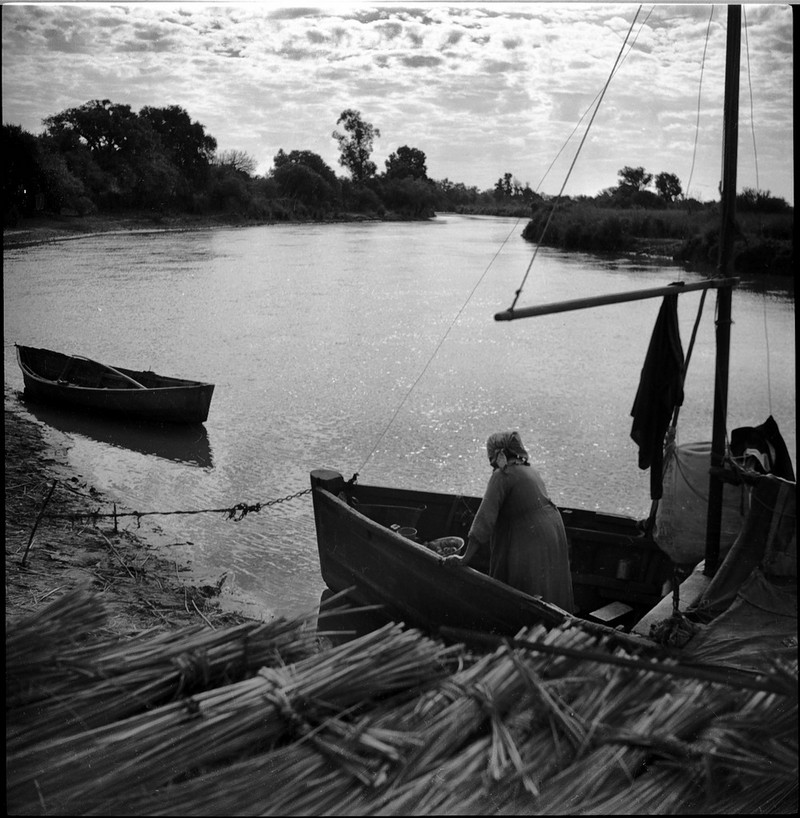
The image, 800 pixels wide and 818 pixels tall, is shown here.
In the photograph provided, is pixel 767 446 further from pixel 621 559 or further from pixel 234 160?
pixel 234 160

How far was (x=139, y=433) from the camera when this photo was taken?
31.8ft

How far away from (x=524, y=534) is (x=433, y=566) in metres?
0.61

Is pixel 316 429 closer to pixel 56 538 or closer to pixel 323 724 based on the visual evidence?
pixel 56 538

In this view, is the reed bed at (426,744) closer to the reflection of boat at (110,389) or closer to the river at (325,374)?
the river at (325,374)

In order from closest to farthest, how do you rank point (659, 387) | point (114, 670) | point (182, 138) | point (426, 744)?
point (426, 744)
point (114, 670)
point (659, 387)
point (182, 138)

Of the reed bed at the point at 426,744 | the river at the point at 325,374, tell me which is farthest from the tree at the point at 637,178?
the reed bed at the point at 426,744

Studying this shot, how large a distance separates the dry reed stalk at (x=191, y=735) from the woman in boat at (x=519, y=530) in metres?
1.59

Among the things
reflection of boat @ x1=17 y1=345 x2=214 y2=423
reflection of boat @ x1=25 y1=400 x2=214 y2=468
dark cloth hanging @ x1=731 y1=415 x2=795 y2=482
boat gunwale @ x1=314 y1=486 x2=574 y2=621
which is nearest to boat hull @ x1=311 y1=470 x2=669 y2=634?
boat gunwale @ x1=314 y1=486 x2=574 y2=621

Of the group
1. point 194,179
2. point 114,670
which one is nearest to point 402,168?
point 194,179

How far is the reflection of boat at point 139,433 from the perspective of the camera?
364 inches

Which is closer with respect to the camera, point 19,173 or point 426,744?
point 426,744

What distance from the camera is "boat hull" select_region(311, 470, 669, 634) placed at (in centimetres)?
360

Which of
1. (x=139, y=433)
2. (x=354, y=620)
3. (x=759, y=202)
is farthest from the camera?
(x=139, y=433)

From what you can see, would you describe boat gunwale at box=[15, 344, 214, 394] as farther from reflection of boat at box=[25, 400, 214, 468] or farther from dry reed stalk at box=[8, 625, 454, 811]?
dry reed stalk at box=[8, 625, 454, 811]
